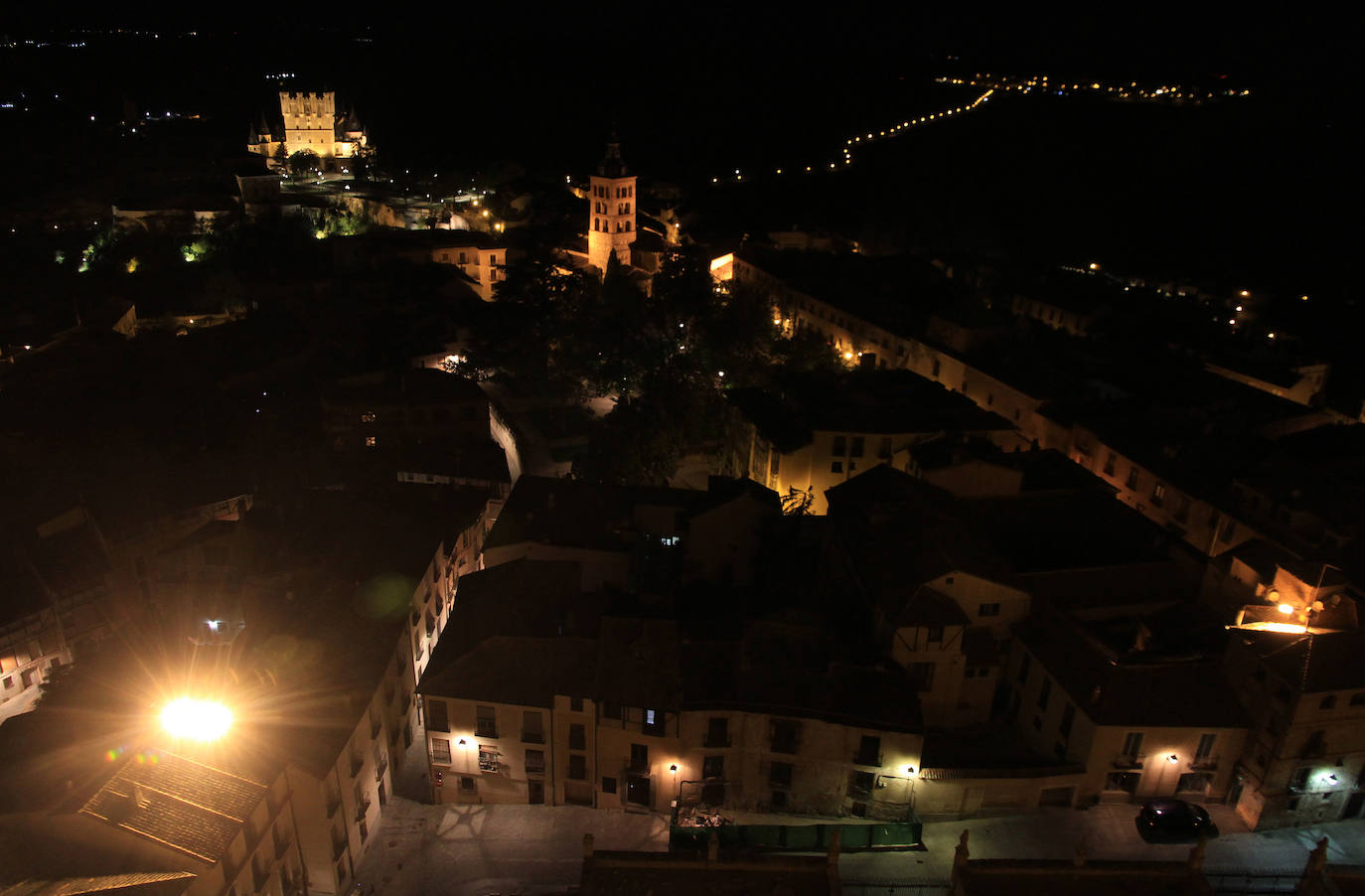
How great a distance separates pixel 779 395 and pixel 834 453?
6.61 metres

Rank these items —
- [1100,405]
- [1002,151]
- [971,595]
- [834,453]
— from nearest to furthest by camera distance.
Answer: [971,595] < [834,453] < [1100,405] < [1002,151]

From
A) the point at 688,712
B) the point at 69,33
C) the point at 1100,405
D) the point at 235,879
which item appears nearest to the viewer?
the point at 235,879

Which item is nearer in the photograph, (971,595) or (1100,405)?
(971,595)

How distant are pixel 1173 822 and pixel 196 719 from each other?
1036 inches

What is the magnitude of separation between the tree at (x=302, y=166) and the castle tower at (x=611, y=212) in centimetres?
4322

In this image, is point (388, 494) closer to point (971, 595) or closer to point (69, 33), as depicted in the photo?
point (971, 595)

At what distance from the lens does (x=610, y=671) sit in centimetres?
2453

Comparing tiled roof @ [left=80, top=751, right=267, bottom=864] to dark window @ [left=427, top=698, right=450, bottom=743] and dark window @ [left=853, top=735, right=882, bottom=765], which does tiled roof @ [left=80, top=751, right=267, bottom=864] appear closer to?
dark window @ [left=427, top=698, right=450, bottom=743]

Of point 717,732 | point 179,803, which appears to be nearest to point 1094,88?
point 717,732

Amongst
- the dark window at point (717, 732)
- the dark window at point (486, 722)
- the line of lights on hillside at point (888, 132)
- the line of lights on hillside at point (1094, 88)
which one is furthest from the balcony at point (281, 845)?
the line of lights on hillside at point (1094, 88)

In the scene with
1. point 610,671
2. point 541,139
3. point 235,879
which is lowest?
point 235,879

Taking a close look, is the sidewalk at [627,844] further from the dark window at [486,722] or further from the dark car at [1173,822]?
the dark window at [486,722]

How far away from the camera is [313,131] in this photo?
A: 10331 centimetres

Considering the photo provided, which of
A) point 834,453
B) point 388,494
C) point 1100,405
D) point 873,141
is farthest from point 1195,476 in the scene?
point 873,141
